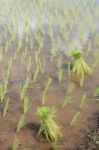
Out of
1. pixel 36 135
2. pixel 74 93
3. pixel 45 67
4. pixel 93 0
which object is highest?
pixel 93 0

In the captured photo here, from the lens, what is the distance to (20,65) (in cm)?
473

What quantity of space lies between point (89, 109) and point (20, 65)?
139cm

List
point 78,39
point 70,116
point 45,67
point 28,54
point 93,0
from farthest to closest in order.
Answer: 1. point 93,0
2. point 78,39
3. point 28,54
4. point 45,67
5. point 70,116

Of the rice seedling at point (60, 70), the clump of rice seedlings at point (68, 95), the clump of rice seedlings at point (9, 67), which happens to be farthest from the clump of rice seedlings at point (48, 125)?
the clump of rice seedlings at point (9, 67)

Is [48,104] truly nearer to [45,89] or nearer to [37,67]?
[45,89]

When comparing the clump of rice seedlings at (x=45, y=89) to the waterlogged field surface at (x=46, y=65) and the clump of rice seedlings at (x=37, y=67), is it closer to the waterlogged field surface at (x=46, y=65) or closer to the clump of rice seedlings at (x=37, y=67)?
the waterlogged field surface at (x=46, y=65)

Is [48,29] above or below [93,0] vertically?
below

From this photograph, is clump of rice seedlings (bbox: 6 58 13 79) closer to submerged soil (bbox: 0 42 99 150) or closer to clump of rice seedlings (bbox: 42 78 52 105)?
submerged soil (bbox: 0 42 99 150)

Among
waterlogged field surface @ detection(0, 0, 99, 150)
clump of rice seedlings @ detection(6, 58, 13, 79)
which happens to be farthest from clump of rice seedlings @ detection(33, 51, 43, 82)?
clump of rice seedlings @ detection(6, 58, 13, 79)

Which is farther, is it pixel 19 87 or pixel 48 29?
pixel 48 29

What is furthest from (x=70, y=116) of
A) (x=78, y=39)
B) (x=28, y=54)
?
(x=78, y=39)

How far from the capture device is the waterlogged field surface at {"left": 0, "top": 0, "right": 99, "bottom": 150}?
339cm

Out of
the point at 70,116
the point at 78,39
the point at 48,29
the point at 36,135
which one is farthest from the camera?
the point at 48,29

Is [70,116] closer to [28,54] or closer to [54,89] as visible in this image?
[54,89]
